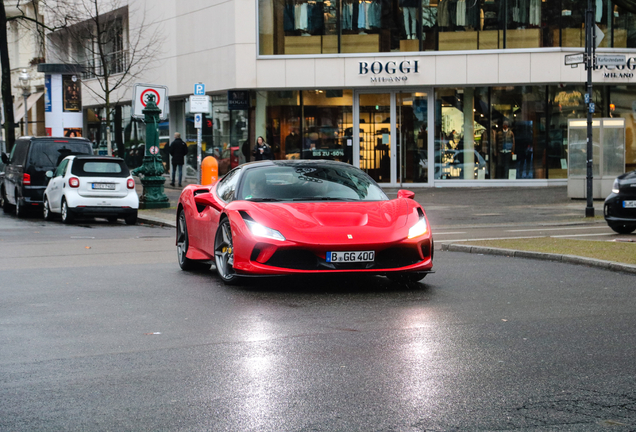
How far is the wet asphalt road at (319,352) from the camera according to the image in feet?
15.8

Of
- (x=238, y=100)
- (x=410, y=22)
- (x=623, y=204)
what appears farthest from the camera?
(x=238, y=100)

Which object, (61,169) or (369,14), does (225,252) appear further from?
(369,14)

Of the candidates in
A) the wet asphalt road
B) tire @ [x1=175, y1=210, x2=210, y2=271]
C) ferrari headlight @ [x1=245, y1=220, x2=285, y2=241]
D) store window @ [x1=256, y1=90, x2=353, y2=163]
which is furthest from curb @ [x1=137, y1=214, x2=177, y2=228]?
store window @ [x1=256, y1=90, x2=353, y2=163]

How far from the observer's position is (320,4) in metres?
33.4

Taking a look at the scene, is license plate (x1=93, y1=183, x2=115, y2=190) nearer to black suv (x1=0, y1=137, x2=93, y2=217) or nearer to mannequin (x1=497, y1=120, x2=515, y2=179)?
black suv (x1=0, y1=137, x2=93, y2=217)

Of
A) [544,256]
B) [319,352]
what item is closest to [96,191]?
[544,256]

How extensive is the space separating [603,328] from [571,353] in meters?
1.08

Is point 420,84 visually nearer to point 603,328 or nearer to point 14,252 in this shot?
point 14,252

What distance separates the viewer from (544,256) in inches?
484

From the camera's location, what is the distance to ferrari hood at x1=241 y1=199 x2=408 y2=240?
9227 millimetres

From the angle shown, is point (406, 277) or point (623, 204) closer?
point (406, 277)

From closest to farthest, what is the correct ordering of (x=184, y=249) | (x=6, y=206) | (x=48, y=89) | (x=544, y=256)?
(x=184, y=249), (x=544, y=256), (x=6, y=206), (x=48, y=89)

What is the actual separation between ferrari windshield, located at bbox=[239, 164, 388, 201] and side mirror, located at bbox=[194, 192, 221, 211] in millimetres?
466

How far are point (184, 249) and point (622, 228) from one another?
900 cm
